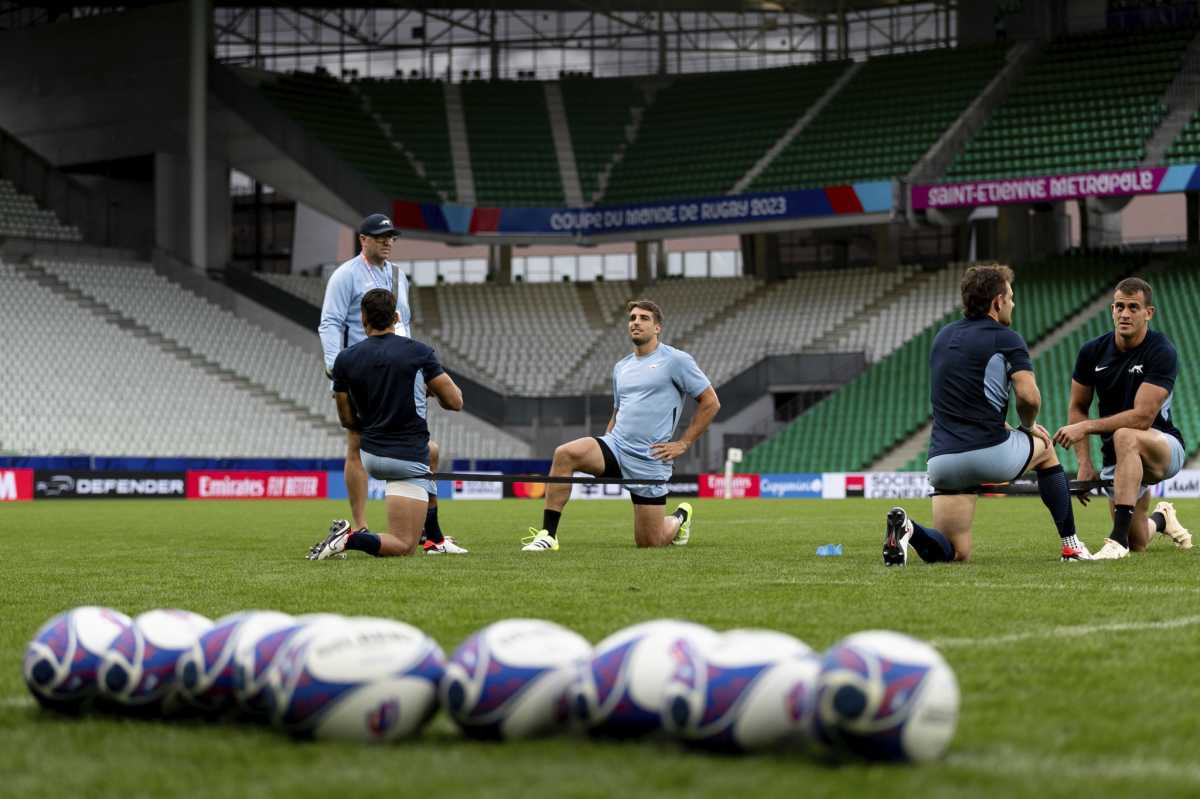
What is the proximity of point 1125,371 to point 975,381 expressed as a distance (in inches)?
72.0

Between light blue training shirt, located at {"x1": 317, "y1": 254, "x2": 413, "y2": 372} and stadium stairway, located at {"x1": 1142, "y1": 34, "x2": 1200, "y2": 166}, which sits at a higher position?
stadium stairway, located at {"x1": 1142, "y1": 34, "x2": 1200, "y2": 166}

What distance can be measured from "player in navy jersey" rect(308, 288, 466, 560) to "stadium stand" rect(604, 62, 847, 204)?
117 ft

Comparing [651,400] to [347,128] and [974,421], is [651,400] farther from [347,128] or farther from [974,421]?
[347,128]

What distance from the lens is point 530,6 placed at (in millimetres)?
53625

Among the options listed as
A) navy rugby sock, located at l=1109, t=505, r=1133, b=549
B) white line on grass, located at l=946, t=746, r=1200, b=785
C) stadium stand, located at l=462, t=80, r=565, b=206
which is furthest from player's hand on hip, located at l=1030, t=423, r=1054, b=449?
stadium stand, located at l=462, t=80, r=565, b=206

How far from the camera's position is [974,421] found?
1005 cm

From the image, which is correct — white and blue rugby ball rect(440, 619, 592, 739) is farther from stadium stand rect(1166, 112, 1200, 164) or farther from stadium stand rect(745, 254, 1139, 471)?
stadium stand rect(1166, 112, 1200, 164)

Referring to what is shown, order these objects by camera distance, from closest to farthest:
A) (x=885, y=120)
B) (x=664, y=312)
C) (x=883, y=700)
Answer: (x=883, y=700) < (x=885, y=120) < (x=664, y=312)

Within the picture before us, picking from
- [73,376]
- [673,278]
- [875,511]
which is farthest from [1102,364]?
[673,278]

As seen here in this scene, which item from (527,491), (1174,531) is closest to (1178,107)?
(527,491)

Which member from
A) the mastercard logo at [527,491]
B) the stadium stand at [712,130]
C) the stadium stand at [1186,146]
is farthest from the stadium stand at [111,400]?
the stadium stand at [1186,146]

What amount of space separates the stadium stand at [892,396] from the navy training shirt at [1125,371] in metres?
26.2

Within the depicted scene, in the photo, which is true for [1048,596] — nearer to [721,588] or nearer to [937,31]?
[721,588]

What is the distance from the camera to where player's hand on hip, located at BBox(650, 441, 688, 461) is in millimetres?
12492
